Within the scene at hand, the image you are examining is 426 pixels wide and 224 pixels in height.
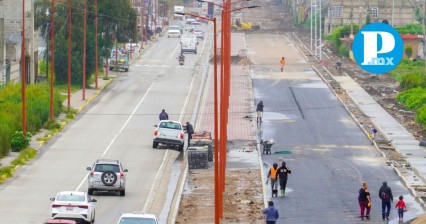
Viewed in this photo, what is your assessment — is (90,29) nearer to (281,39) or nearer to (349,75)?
(349,75)

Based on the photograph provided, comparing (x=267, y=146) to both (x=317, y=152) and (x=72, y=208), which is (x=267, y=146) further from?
(x=72, y=208)

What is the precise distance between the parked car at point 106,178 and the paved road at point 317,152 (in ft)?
19.8

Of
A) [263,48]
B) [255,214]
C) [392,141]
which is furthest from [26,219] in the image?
[263,48]

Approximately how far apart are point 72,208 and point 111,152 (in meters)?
21.9

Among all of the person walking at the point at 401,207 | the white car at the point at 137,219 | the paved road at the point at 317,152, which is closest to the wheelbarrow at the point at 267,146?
the paved road at the point at 317,152

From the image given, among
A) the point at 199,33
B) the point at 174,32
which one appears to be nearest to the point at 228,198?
the point at 199,33

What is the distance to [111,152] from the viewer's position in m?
64.8

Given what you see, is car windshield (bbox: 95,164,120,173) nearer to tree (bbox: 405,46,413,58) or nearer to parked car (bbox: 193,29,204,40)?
tree (bbox: 405,46,413,58)

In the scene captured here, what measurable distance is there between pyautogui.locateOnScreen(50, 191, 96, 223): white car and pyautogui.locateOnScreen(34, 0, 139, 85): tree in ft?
166

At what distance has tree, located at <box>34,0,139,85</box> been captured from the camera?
94000 mm

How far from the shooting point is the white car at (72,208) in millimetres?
42719

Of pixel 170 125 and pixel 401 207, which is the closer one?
pixel 401 207

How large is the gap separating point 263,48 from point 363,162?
76.5 meters

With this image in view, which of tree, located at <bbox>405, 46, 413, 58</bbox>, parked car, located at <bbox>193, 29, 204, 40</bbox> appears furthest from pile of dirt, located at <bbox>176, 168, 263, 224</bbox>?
parked car, located at <bbox>193, 29, 204, 40</bbox>
